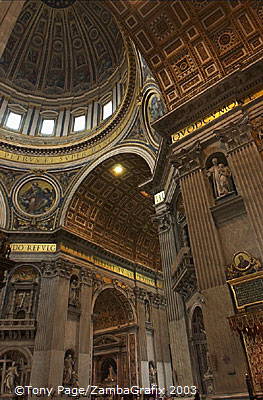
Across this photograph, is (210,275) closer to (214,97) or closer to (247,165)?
(247,165)

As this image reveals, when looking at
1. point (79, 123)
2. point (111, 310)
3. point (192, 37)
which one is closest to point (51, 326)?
point (111, 310)

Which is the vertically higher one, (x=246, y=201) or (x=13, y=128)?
(x=13, y=128)

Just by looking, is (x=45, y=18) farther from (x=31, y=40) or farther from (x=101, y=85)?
(x=101, y=85)

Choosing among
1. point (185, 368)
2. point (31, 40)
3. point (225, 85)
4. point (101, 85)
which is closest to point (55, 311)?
point (185, 368)

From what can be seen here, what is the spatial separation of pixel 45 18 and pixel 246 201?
2162cm

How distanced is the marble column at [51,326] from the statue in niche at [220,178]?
35.4ft

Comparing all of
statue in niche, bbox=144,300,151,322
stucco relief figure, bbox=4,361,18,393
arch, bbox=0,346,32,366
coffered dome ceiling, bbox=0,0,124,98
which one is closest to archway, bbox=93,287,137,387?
statue in niche, bbox=144,300,151,322

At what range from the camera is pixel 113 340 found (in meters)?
20.7

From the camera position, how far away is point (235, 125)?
31.9 feet

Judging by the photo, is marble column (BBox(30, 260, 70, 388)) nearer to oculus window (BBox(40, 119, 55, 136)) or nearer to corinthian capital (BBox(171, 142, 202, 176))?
oculus window (BBox(40, 119, 55, 136))

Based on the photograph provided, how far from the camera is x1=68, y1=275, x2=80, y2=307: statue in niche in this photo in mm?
17492

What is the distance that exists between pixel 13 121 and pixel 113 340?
16.2 m

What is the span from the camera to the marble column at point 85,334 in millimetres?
16141

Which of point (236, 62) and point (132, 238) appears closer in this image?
point (236, 62)
